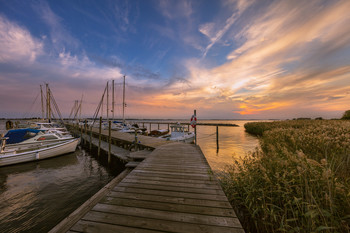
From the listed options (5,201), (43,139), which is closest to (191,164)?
(5,201)

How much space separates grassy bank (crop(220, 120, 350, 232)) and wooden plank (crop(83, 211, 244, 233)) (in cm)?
129

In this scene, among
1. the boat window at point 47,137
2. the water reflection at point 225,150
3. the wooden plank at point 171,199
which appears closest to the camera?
the wooden plank at point 171,199

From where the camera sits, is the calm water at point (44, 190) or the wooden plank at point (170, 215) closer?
the wooden plank at point (170, 215)

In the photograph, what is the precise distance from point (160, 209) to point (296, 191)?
3686 millimetres

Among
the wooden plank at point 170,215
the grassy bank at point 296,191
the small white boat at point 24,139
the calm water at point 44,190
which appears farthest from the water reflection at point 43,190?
the grassy bank at point 296,191

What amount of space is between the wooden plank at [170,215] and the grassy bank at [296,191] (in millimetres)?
976

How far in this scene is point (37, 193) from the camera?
6.62 m

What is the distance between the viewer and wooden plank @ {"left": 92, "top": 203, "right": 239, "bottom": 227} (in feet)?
7.80

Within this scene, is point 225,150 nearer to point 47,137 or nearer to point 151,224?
point 151,224

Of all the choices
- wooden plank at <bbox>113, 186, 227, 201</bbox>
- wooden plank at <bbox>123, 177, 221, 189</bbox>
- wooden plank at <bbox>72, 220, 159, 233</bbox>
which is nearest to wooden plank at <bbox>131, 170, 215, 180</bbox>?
wooden plank at <bbox>123, 177, 221, 189</bbox>

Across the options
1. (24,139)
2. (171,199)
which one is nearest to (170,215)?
(171,199)

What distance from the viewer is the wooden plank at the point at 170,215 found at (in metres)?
2.38

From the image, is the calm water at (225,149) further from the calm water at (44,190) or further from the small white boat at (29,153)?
the small white boat at (29,153)

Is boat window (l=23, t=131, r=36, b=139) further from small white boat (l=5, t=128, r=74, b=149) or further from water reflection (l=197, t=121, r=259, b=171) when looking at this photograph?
water reflection (l=197, t=121, r=259, b=171)
